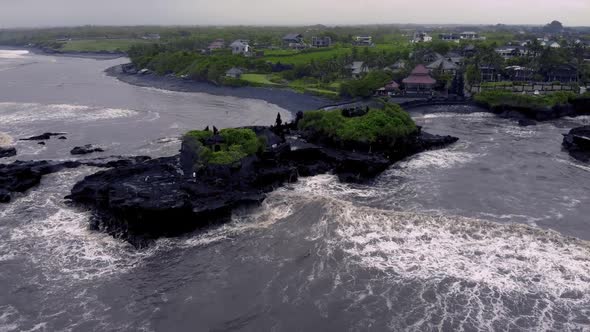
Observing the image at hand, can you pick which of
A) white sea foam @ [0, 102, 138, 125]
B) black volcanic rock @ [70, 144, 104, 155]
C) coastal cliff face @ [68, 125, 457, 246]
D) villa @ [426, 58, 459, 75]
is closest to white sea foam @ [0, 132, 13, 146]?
white sea foam @ [0, 102, 138, 125]

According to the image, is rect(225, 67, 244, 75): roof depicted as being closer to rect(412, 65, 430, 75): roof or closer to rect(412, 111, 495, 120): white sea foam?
rect(412, 65, 430, 75): roof

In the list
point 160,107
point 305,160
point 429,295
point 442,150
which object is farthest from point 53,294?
point 160,107

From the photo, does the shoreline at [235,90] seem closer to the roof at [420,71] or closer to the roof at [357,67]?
the roof at [357,67]

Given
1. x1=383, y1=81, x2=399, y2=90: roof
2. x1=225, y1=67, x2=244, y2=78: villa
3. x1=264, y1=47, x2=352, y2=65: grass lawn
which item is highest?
x1=264, y1=47, x2=352, y2=65: grass lawn

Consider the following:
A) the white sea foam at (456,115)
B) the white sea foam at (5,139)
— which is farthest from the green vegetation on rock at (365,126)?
the white sea foam at (5,139)

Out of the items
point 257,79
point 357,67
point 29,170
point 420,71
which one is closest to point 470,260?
point 29,170

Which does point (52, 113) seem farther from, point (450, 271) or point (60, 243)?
point (450, 271)
